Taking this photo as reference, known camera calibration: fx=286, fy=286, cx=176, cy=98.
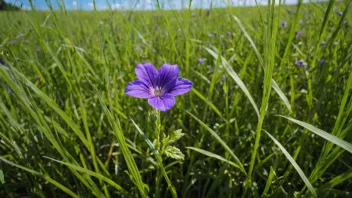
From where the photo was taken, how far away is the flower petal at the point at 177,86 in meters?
0.96

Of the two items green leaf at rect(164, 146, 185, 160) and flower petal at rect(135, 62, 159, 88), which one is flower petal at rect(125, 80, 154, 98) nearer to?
flower petal at rect(135, 62, 159, 88)

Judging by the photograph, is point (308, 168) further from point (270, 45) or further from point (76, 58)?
point (76, 58)

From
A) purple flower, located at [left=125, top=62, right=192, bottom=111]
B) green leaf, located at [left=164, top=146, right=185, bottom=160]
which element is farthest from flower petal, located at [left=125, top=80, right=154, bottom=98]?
green leaf, located at [left=164, top=146, right=185, bottom=160]

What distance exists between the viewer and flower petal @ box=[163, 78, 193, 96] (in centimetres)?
96

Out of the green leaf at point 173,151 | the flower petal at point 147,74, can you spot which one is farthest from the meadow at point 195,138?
the flower petal at point 147,74

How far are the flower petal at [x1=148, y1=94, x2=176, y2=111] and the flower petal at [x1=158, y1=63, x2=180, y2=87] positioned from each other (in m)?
0.13

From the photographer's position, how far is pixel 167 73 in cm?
105

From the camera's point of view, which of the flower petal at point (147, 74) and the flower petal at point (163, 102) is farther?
the flower petal at point (147, 74)

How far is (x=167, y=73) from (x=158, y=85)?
7 cm

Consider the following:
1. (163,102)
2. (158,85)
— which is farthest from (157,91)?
(163,102)

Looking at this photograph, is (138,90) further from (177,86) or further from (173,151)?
(173,151)

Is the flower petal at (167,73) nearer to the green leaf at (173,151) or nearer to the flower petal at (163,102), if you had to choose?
the flower petal at (163,102)

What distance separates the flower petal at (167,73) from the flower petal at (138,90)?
0.29ft

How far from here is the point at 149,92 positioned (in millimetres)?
988
